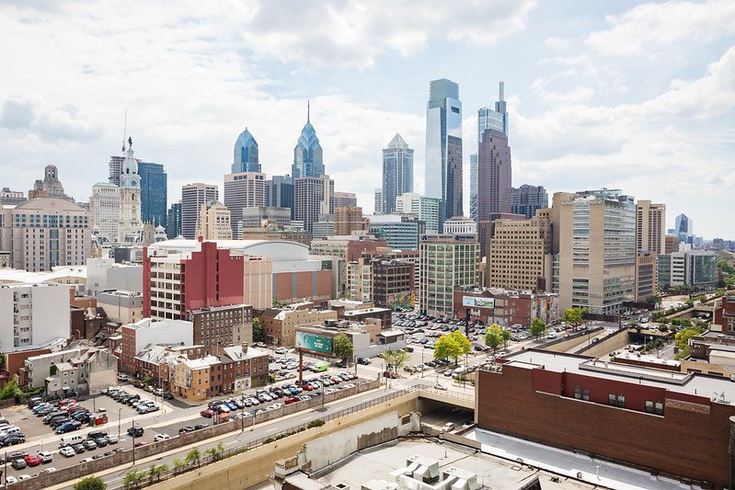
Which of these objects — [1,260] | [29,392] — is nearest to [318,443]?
[29,392]

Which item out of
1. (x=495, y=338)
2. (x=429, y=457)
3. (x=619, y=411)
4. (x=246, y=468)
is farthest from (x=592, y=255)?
(x=429, y=457)

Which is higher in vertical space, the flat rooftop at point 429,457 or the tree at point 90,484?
the flat rooftop at point 429,457

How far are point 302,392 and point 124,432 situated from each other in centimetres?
2308

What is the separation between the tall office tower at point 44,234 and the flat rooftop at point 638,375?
179052 mm

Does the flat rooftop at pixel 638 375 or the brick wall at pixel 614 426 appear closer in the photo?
the brick wall at pixel 614 426

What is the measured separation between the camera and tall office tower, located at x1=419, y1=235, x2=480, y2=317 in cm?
13950

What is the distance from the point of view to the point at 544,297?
12925cm

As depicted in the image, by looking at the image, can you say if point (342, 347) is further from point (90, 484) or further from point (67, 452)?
point (90, 484)

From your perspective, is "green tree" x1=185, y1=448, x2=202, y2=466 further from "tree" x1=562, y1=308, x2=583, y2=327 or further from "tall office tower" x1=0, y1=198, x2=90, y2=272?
"tall office tower" x1=0, y1=198, x2=90, y2=272

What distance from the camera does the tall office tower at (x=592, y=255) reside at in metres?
142

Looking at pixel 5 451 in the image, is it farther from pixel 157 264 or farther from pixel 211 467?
pixel 157 264

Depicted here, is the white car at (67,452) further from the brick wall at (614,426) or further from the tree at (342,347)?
the tree at (342,347)

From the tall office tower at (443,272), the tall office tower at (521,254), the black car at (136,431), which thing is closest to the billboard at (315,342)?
the black car at (136,431)

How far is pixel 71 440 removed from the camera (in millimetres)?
54344
